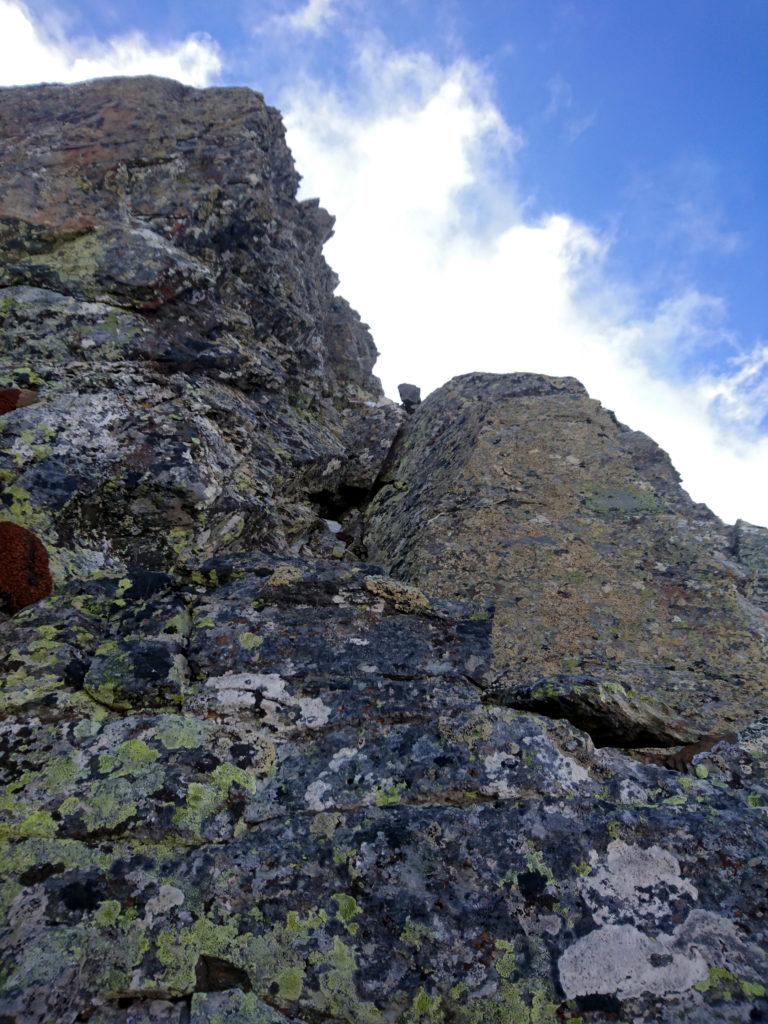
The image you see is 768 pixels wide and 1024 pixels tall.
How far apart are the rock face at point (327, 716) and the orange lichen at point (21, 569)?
0.07 meters

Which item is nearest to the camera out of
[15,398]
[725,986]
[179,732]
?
[725,986]

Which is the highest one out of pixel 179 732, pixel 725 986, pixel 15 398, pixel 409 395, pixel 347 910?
pixel 409 395

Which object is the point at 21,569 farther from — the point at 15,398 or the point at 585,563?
the point at 585,563

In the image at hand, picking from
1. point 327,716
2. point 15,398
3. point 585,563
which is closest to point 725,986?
point 327,716

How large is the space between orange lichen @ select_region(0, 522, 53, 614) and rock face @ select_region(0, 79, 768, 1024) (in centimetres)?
7

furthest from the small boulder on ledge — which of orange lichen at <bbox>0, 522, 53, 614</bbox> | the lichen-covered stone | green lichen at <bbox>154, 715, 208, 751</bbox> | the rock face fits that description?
green lichen at <bbox>154, 715, 208, 751</bbox>

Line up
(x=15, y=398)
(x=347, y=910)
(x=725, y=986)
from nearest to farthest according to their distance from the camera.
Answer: (x=725, y=986) < (x=347, y=910) < (x=15, y=398)

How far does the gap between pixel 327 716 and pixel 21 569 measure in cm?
341

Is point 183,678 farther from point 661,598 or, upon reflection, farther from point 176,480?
point 661,598

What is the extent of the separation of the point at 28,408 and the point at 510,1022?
8342mm

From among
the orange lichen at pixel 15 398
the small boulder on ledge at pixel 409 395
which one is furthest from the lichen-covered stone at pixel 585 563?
the small boulder on ledge at pixel 409 395

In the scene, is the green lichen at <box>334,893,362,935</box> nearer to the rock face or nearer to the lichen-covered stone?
the rock face

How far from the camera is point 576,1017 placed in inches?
134

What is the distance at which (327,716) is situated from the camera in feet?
16.7
